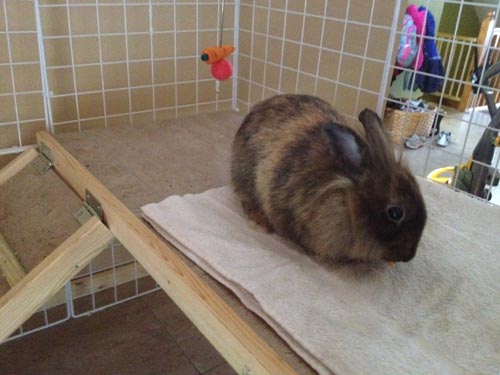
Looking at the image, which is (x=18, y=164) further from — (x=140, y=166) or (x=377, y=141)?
(x=377, y=141)

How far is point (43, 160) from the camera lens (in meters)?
1.85

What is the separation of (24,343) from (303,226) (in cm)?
154

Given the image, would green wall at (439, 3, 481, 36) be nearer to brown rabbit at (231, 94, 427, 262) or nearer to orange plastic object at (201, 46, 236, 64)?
orange plastic object at (201, 46, 236, 64)

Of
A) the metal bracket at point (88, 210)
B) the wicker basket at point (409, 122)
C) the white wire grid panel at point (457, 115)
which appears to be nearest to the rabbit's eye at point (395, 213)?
the white wire grid panel at point (457, 115)

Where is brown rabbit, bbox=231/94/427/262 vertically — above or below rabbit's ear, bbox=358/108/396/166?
below

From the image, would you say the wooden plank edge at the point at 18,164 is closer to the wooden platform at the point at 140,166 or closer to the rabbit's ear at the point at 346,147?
the wooden platform at the point at 140,166

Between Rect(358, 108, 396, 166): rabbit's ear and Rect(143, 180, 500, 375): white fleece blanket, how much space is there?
281 mm

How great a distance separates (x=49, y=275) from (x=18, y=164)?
0.71m

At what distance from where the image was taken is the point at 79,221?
1.51 metres

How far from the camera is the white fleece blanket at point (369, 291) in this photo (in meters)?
0.92

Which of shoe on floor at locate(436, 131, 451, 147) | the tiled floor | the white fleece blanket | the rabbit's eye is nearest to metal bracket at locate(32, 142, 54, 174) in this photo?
the white fleece blanket

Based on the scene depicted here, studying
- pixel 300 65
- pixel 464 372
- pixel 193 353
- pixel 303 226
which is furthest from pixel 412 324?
pixel 300 65

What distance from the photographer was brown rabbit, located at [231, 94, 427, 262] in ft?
3.55

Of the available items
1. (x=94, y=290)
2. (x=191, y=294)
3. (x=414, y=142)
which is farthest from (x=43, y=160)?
(x=414, y=142)
